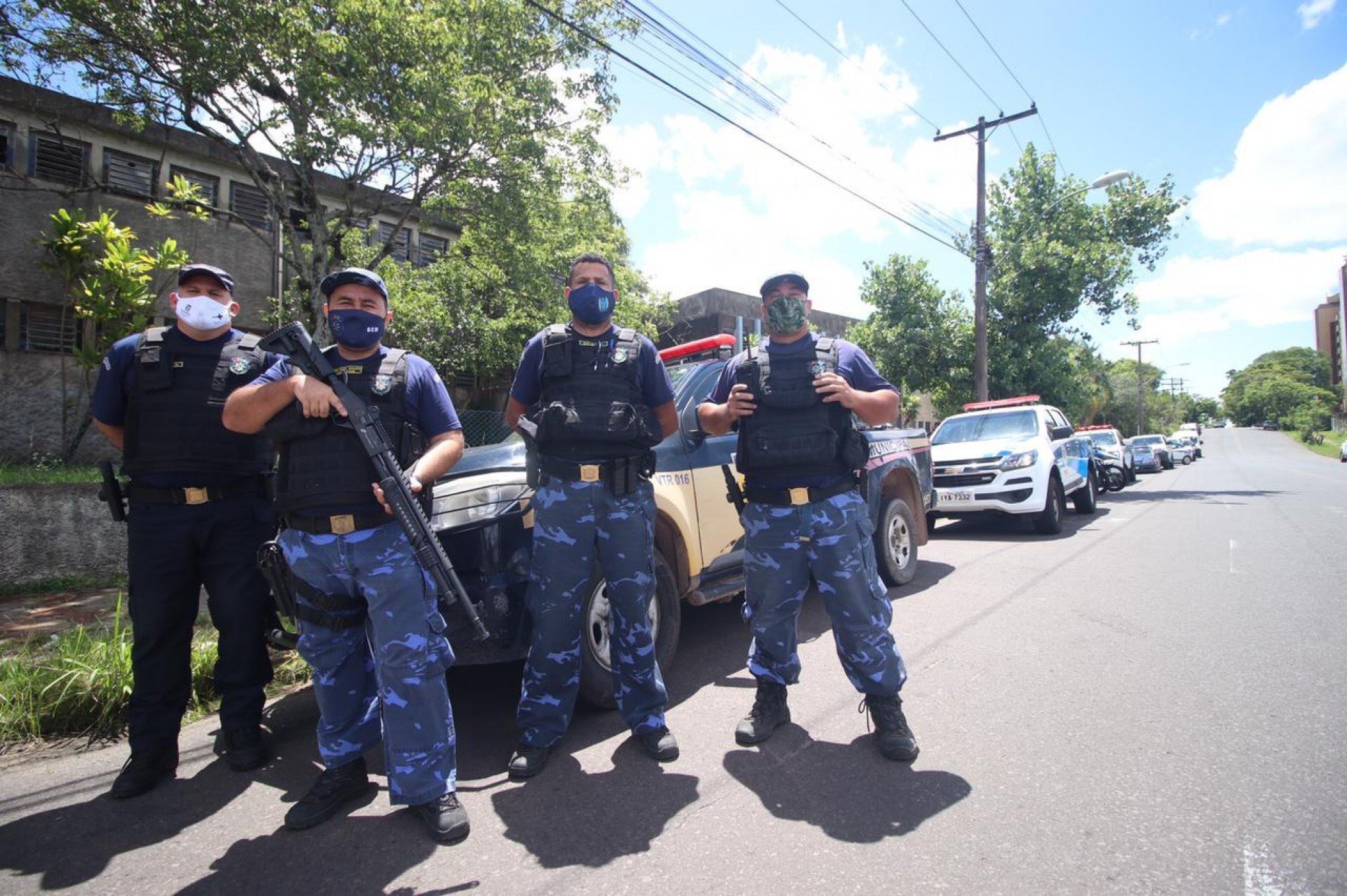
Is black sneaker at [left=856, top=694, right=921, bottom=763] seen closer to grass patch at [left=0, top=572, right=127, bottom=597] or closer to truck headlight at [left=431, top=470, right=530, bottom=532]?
truck headlight at [left=431, top=470, right=530, bottom=532]

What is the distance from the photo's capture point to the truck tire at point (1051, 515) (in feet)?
28.9

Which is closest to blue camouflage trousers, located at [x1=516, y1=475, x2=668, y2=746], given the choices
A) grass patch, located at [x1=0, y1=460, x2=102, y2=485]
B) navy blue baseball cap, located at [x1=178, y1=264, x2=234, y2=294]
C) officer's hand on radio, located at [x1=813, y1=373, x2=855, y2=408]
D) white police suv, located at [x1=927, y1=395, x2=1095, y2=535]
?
officer's hand on radio, located at [x1=813, y1=373, x2=855, y2=408]

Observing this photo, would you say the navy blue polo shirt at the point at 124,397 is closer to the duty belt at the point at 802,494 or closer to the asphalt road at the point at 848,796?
the asphalt road at the point at 848,796

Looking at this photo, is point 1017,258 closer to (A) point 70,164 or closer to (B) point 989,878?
(B) point 989,878

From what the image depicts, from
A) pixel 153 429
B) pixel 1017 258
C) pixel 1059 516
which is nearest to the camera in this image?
pixel 153 429

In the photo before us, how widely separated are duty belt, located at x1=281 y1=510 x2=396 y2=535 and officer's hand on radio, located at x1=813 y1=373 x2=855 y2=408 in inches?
69.0

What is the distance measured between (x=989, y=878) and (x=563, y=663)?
66.4 inches

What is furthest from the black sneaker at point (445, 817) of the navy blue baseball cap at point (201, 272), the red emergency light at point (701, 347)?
the red emergency light at point (701, 347)

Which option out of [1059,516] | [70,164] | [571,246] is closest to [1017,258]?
[1059,516]

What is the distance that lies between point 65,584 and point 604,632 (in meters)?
5.90

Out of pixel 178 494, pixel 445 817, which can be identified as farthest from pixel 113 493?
pixel 445 817

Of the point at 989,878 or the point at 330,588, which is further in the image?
the point at 330,588

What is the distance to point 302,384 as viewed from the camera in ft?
7.75

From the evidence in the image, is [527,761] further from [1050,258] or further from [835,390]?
[1050,258]
